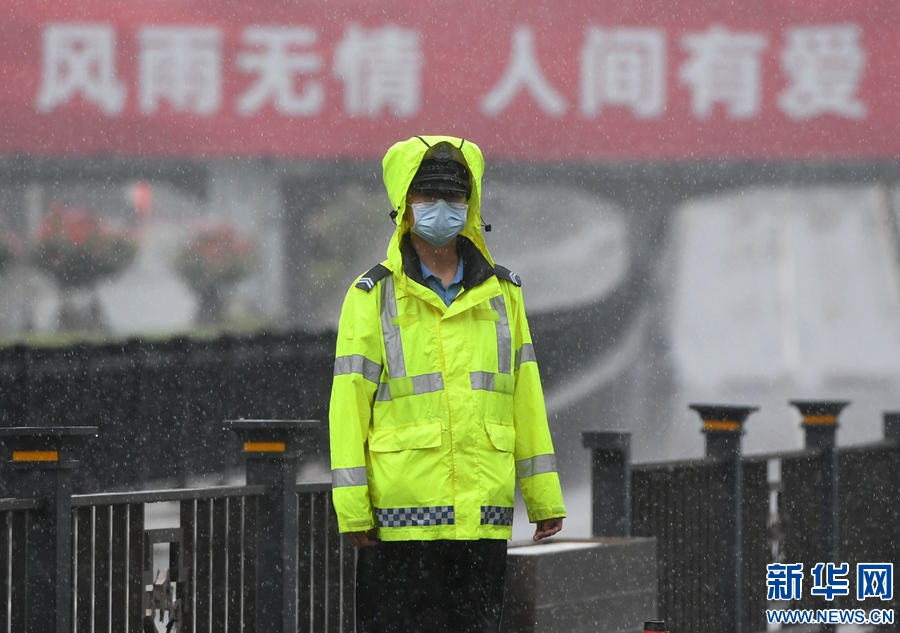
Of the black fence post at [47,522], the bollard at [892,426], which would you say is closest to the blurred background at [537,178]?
the bollard at [892,426]

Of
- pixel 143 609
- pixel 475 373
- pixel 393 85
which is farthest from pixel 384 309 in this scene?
pixel 393 85

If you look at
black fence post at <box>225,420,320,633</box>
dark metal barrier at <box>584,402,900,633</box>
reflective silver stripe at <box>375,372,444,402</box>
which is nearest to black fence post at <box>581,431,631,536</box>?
dark metal barrier at <box>584,402,900,633</box>

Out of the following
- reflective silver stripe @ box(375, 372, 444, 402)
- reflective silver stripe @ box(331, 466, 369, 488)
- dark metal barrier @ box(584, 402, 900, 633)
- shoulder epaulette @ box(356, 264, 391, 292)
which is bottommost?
dark metal barrier @ box(584, 402, 900, 633)

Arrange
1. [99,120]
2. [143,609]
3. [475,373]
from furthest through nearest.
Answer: [99,120], [143,609], [475,373]

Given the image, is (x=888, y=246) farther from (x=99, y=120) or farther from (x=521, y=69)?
(x=99, y=120)

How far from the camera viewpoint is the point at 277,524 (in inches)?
154

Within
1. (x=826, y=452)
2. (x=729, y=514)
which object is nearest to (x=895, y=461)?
(x=826, y=452)

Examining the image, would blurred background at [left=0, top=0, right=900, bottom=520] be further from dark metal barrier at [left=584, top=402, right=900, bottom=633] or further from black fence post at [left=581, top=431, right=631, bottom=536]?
black fence post at [left=581, top=431, right=631, bottom=536]

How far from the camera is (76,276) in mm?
17484

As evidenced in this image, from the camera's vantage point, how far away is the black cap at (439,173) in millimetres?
3047

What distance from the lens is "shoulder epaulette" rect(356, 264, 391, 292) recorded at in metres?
3.03

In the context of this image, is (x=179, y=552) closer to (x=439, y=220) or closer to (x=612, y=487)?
(x=439, y=220)

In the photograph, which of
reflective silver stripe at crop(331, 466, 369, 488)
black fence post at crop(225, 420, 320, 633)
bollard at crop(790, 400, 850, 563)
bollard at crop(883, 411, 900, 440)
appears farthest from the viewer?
bollard at crop(883, 411, 900, 440)

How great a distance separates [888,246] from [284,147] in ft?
27.1
